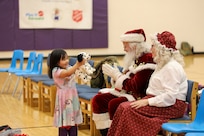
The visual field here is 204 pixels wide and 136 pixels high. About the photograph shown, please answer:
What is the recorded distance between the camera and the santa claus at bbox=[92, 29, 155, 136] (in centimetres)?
487

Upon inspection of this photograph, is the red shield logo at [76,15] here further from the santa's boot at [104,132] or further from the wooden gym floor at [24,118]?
the santa's boot at [104,132]

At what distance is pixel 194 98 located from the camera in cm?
434

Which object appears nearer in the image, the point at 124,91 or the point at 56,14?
the point at 124,91

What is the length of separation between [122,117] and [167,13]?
42.3ft

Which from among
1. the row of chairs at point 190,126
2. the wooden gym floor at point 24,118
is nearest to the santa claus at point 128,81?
the wooden gym floor at point 24,118

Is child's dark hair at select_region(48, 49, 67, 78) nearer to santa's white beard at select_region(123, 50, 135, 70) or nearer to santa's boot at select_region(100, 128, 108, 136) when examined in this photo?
santa's white beard at select_region(123, 50, 135, 70)

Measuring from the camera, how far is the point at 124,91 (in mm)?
5109

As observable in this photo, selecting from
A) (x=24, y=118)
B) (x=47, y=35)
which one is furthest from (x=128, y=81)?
(x=47, y=35)

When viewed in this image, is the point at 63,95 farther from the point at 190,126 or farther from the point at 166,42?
the point at 190,126

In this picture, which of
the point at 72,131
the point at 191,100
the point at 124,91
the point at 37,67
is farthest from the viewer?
the point at 37,67

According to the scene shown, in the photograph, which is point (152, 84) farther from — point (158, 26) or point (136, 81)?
point (158, 26)

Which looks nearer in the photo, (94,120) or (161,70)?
(161,70)

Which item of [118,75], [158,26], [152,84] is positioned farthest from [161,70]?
[158,26]

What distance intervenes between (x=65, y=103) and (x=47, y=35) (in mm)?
10142
